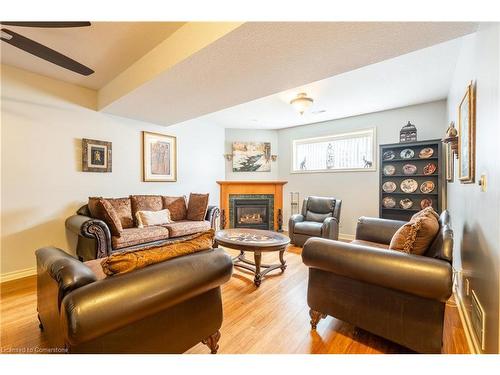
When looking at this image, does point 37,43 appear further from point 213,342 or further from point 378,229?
point 378,229

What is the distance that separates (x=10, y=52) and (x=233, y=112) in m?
2.97

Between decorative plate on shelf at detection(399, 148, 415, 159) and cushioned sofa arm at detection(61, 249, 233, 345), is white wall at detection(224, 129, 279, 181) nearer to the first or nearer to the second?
decorative plate on shelf at detection(399, 148, 415, 159)

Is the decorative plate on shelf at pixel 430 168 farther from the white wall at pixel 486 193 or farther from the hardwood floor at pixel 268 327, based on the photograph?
the hardwood floor at pixel 268 327

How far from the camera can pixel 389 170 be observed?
3914 mm

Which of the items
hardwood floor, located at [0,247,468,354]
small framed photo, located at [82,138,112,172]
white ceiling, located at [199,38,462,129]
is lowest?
hardwood floor, located at [0,247,468,354]

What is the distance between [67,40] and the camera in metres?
2.17

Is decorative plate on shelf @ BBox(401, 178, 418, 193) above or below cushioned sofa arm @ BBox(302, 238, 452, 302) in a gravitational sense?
above

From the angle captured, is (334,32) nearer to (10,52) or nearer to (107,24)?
(107,24)

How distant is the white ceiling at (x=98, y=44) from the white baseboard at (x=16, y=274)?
2456mm

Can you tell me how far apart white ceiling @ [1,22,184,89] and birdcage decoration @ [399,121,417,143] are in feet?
12.0

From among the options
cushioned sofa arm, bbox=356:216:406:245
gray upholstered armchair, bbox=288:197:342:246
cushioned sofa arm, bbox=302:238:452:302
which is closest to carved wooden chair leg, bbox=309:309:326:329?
cushioned sofa arm, bbox=302:238:452:302

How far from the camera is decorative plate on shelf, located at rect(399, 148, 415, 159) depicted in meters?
3.70

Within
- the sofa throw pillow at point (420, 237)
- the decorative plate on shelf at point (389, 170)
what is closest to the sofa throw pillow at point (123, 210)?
the sofa throw pillow at point (420, 237)

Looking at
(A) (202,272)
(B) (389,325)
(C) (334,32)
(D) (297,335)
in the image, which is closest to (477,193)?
(B) (389,325)
